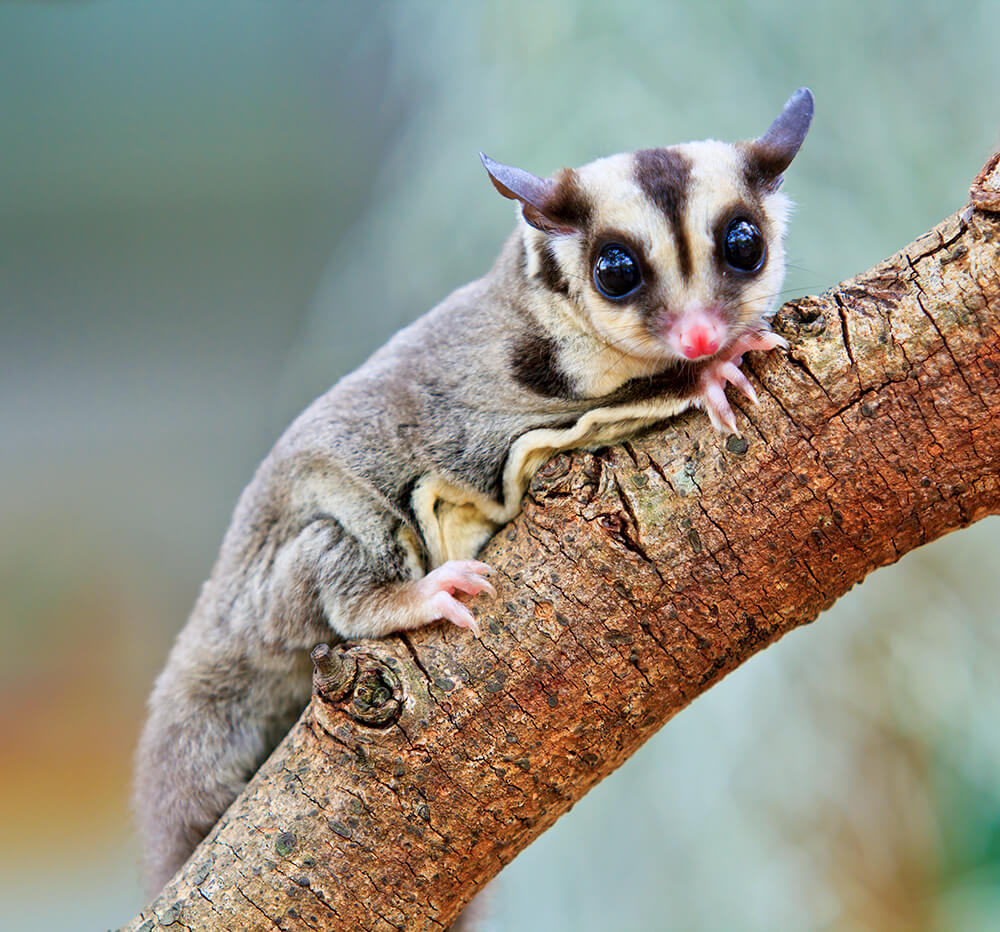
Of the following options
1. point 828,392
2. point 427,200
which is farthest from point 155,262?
point 828,392

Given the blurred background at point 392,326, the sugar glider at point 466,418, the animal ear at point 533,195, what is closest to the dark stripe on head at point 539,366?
the sugar glider at point 466,418

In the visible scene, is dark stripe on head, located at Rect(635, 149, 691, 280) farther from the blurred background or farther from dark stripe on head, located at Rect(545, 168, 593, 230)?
the blurred background

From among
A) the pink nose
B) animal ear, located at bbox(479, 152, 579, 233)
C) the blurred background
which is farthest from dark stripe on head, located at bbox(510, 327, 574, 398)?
the blurred background

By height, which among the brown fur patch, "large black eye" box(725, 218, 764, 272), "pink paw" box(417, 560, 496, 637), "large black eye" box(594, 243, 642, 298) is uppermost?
the brown fur patch

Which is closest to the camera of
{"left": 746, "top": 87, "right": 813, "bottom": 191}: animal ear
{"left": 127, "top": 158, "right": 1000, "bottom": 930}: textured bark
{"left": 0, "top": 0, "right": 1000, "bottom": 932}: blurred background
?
{"left": 127, "top": 158, "right": 1000, "bottom": 930}: textured bark

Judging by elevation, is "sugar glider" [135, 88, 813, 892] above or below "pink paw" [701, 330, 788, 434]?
above

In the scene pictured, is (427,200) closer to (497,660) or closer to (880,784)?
(497,660)

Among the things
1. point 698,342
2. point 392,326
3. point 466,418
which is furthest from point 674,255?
point 392,326

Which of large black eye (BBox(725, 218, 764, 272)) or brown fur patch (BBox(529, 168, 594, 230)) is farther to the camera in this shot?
brown fur patch (BBox(529, 168, 594, 230))
